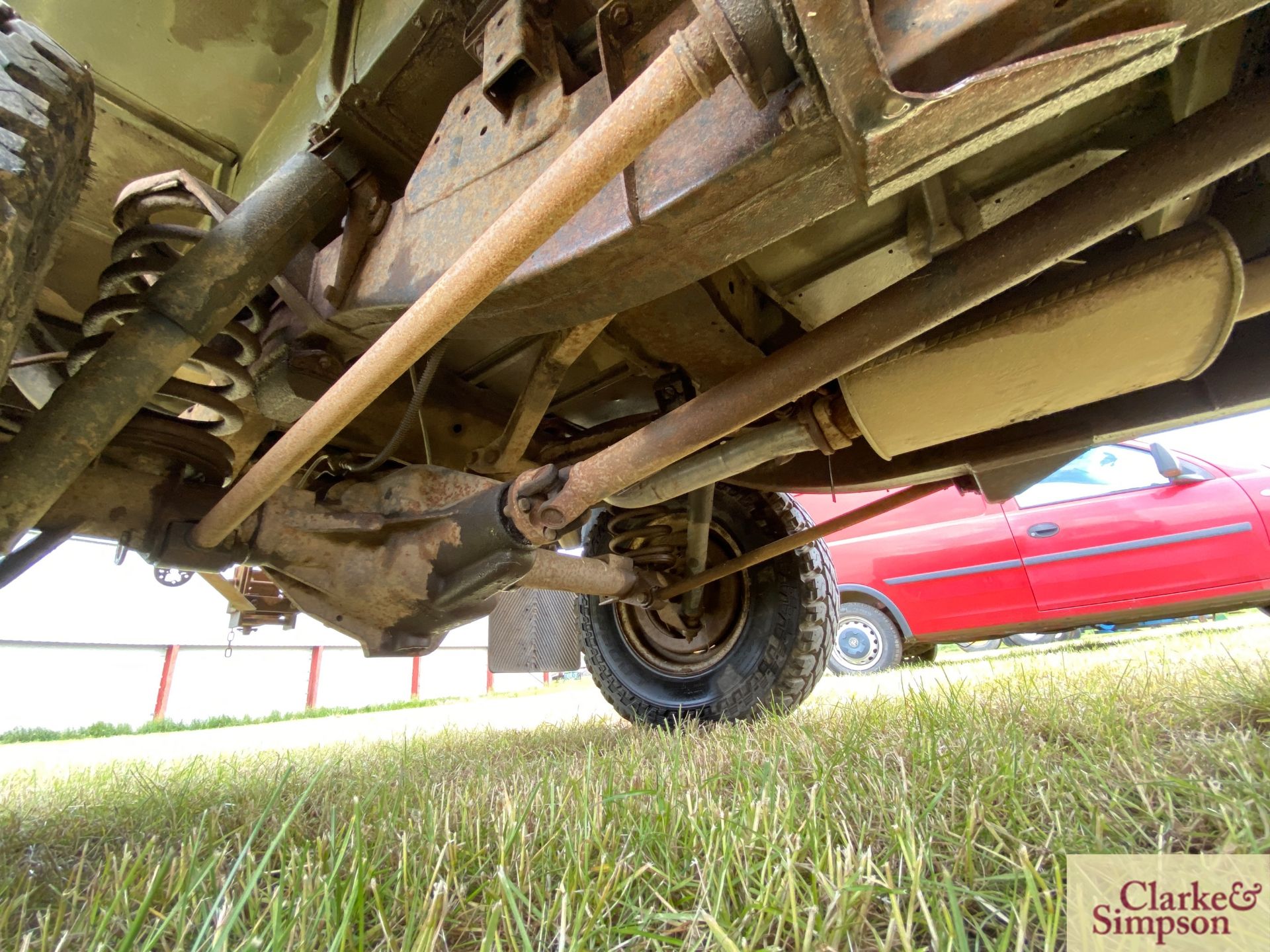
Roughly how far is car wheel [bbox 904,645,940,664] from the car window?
1.44 metres

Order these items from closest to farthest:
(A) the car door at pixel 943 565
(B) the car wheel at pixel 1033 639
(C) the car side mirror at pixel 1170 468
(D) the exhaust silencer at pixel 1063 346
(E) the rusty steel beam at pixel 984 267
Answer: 1. (E) the rusty steel beam at pixel 984 267
2. (D) the exhaust silencer at pixel 1063 346
3. (C) the car side mirror at pixel 1170 468
4. (A) the car door at pixel 943 565
5. (B) the car wheel at pixel 1033 639

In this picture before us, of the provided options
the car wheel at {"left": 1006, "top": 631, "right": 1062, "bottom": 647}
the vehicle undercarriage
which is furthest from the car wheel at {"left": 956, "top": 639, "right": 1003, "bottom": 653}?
the vehicle undercarriage

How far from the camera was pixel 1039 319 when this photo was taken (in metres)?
0.89

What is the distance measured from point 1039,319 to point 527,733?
6.01ft

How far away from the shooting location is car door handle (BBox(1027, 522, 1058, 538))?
4059mm

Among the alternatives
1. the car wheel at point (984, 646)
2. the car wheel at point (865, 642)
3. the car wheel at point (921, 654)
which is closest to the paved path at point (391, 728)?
the car wheel at point (865, 642)

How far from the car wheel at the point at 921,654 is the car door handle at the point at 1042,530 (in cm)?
128

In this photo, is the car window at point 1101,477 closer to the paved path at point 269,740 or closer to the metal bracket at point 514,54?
the paved path at point 269,740

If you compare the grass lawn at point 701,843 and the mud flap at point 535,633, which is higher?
the mud flap at point 535,633

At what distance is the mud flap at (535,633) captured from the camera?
238 cm

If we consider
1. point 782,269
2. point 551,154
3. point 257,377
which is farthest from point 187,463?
point 782,269

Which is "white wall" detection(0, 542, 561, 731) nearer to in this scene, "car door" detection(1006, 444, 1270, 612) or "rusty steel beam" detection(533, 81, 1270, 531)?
"car door" detection(1006, 444, 1270, 612)

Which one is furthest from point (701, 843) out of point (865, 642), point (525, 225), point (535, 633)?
point (865, 642)

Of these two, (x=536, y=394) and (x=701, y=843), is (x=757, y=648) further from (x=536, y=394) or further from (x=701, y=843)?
(x=701, y=843)
